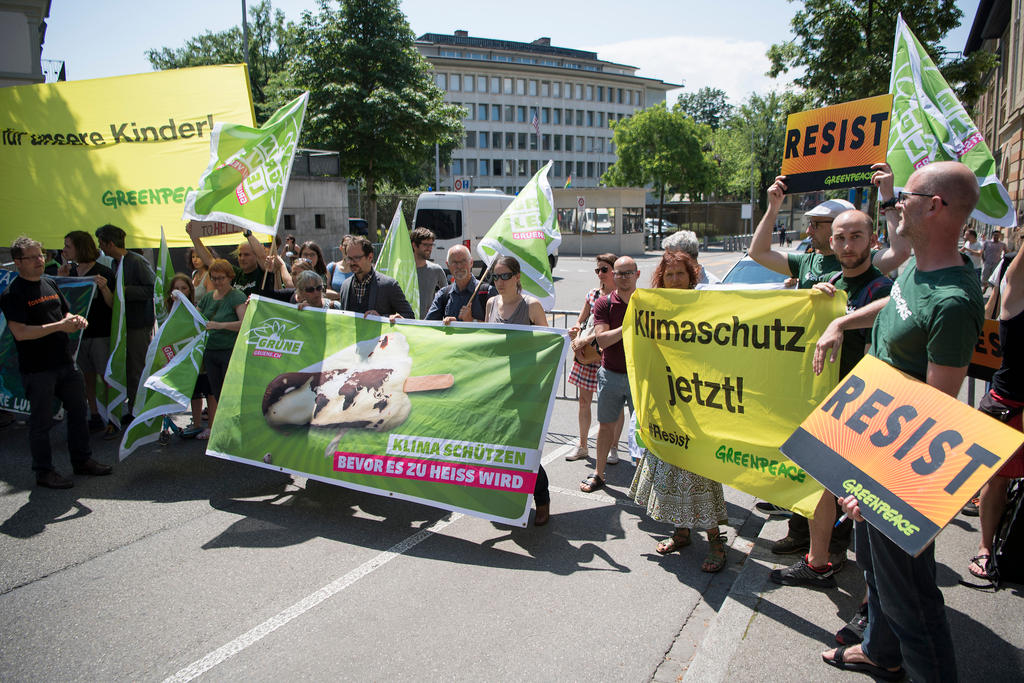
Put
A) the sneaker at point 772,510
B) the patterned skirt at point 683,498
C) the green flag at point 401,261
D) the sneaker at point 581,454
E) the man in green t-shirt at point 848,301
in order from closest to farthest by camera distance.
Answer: the man in green t-shirt at point 848,301 → the patterned skirt at point 683,498 → the sneaker at point 772,510 → the sneaker at point 581,454 → the green flag at point 401,261

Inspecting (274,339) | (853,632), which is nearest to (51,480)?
(274,339)

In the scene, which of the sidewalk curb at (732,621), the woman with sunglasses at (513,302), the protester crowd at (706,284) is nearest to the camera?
the protester crowd at (706,284)

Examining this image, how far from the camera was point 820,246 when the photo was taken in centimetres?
429

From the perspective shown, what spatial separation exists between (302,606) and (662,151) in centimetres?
5604

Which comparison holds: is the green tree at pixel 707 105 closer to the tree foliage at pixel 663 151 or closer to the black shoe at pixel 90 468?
the tree foliage at pixel 663 151

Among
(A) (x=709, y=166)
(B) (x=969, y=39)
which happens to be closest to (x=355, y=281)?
(B) (x=969, y=39)

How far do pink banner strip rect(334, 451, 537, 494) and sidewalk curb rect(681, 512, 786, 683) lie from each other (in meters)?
1.43

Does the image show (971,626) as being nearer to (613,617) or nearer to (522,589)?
(613,617)

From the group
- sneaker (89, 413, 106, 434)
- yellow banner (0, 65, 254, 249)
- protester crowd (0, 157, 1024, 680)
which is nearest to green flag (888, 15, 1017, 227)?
protester crowd (0, 157, 1024, 680)

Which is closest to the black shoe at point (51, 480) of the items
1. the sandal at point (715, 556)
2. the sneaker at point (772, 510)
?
the sandal at point (715, 556)

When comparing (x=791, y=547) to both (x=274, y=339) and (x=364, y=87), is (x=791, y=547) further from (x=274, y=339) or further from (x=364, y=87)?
(x=364, y=87)

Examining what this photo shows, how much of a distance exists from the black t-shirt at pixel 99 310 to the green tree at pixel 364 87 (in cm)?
2479

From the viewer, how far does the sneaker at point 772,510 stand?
499cm

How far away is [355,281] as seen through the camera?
6.12m
